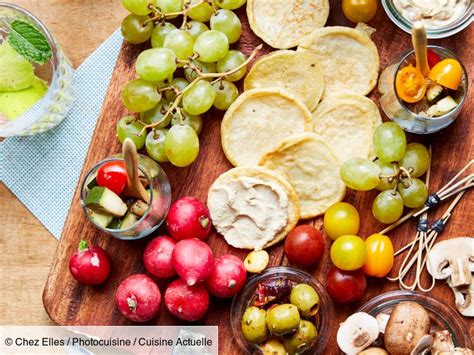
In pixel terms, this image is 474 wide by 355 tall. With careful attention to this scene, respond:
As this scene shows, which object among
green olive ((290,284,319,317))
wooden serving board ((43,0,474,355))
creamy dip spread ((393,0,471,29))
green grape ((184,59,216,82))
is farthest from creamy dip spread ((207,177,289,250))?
creamy dip spread ((393,0,471,29))

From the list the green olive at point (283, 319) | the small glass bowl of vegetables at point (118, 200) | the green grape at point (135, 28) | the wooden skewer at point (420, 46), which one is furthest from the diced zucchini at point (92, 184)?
the wooden skewer at point (420, 46)

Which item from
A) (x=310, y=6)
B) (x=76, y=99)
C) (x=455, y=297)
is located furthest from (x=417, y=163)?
(x=76, y=99)

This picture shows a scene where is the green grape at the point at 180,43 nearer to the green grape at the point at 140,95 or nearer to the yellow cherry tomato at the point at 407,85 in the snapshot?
the green grape at the point at 140,95

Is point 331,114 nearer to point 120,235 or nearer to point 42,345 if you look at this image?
point 120,235

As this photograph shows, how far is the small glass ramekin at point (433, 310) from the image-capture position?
1.59 metres

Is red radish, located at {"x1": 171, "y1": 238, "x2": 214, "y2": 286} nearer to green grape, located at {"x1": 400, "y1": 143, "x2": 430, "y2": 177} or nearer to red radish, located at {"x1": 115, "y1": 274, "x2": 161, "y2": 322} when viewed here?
red radish, located at {"x1": 115, "y1": 274, "x2": 161, "y2": 322}

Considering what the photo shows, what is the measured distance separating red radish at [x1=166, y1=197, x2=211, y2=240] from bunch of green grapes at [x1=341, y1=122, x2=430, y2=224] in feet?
1.02

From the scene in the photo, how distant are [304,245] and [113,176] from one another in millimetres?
421

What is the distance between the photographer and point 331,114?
1660 mm

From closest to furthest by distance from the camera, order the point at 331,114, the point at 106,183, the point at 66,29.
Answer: the point at 106,183 → the point at 331,114 → the point at 66,29

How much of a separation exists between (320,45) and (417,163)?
337 millimetres

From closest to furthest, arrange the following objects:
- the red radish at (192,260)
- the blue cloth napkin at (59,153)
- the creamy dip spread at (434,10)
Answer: the red radish at (192,260), the creamy dip spread at (434,10), the blue cloth napkin at (59,153)

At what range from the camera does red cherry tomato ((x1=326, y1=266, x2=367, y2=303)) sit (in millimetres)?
1582

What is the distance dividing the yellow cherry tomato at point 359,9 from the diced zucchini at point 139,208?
1.99ft
